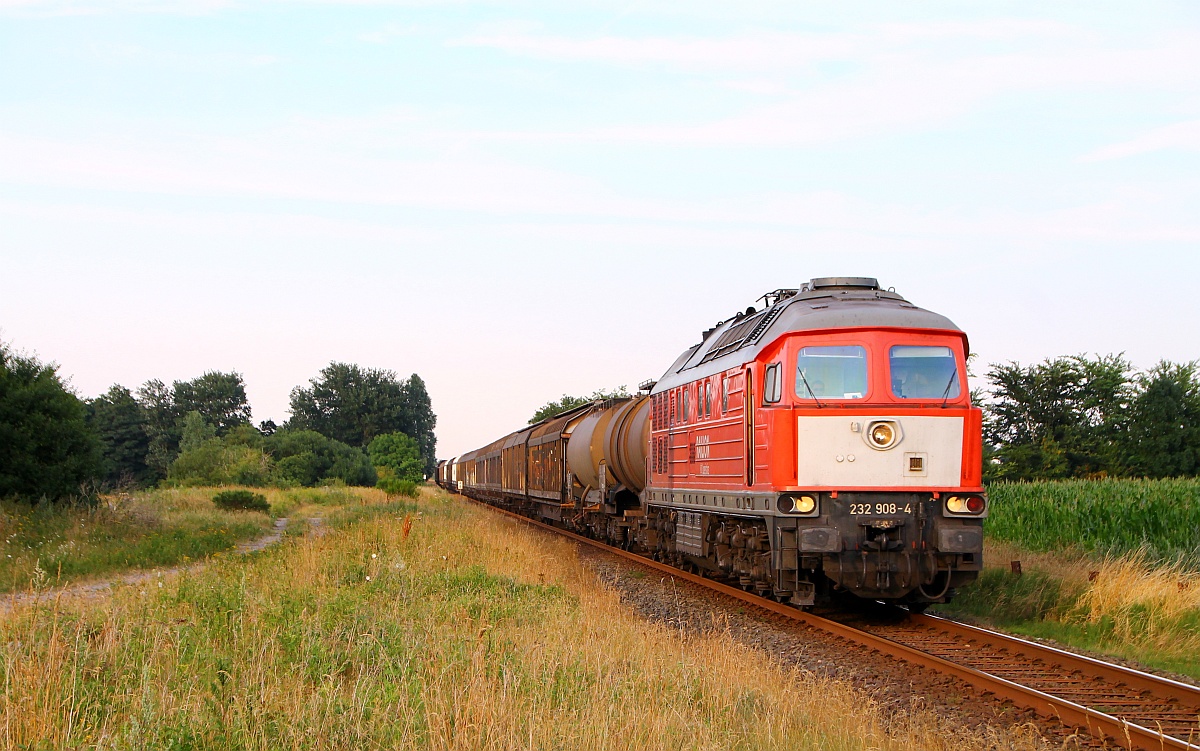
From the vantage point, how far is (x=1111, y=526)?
19.9 m

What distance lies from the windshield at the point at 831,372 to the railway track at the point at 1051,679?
282cm

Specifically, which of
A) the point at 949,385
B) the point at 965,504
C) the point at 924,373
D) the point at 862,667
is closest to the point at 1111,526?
the point at 965,504

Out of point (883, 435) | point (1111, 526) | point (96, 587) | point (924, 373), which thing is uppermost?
point (924, 373)

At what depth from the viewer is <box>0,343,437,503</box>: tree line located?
24953 mm

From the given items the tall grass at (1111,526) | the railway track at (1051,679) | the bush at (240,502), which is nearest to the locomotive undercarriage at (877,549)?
the railway track at (1051,679)

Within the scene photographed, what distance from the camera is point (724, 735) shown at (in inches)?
257

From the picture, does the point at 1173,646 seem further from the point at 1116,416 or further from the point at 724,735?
the point at 1116,416

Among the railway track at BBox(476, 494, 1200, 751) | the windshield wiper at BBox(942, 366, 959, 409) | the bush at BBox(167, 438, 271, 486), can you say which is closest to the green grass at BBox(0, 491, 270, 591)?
the railway track at BBox(476, 494, 1200, 751)

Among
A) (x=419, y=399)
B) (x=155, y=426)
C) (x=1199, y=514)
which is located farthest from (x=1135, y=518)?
(x=419, y=399)

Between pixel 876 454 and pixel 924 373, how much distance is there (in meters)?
1.24

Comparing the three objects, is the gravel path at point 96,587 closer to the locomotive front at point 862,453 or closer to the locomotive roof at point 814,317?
the locomotive front at point 862,453

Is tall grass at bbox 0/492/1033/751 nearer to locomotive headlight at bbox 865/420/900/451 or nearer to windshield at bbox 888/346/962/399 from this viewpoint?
locomotive headlight at bbox 865/420/900/451

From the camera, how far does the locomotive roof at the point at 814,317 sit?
1290cm

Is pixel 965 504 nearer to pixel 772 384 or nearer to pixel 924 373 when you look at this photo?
pixel 924 373
